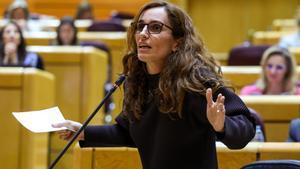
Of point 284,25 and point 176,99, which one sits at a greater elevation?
point 284,25

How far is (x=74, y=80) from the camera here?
552cm

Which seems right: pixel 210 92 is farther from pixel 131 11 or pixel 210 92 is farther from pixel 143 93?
pixel 131 11

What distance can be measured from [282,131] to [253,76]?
1.28 metres

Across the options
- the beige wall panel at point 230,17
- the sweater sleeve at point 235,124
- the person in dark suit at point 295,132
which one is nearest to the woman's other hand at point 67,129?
the sweater sleeve at point 235,124

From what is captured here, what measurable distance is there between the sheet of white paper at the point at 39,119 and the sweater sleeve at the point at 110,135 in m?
0.12

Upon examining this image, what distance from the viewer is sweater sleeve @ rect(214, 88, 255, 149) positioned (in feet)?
7.13

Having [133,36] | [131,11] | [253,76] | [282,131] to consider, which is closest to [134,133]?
[133,36]

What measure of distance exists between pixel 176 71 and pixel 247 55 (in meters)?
4.35

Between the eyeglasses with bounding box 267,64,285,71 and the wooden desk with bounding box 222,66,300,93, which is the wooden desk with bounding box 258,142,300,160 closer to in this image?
the eyeglasses with bounding box 267,64,285,71

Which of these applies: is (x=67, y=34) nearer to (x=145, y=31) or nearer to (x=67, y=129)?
(x=67, y=129)

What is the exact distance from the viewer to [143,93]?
2.44 metres

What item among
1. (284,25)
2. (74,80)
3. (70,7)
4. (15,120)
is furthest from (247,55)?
(70,7)

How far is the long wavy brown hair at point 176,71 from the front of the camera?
2.27 metres

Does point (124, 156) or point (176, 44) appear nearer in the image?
point (176, 44)
